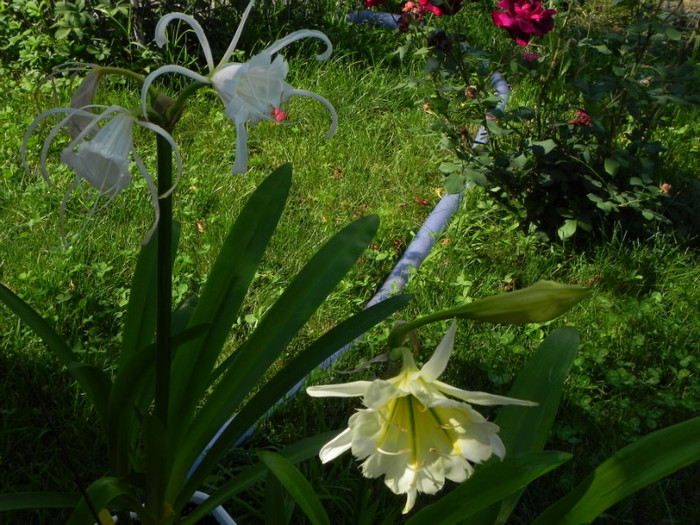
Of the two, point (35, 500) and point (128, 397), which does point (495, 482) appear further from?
point (35, 500)

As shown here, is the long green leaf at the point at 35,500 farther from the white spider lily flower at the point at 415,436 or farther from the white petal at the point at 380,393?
the white petal at the point at 380,393

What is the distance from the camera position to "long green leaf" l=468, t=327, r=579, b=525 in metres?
1.55

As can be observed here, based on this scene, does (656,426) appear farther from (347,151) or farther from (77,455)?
(347,151)

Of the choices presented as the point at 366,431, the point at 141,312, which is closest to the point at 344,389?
the point at 366,431

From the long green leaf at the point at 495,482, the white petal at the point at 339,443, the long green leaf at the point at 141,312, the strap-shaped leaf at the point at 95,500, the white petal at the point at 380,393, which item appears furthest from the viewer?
the long green leaf at the point at 141,312

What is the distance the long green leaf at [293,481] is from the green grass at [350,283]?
83mm

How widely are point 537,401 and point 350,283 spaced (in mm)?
1181

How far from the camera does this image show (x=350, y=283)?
267 centimetres

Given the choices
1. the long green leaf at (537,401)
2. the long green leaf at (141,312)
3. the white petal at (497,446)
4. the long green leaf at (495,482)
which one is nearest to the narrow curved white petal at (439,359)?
the white petal at (497,446)

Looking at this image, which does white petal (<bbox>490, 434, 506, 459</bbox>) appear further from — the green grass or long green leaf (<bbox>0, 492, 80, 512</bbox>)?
long green leaf (<bbox>0, 492, 80, 512</bbox>)

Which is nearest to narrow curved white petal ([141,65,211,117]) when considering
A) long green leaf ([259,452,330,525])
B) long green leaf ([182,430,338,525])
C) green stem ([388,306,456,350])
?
green stem ([388,306,456,350])

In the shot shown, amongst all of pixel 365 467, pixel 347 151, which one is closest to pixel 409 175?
pixel 347 151

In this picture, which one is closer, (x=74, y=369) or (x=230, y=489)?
(x=74, y=369)

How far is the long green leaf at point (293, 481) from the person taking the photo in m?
1.30
